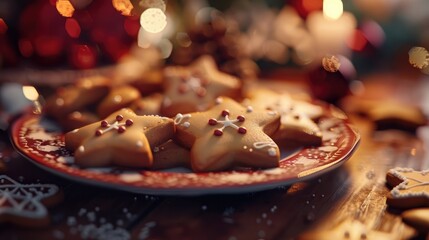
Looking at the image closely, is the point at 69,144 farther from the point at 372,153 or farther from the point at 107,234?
the point at 372,153

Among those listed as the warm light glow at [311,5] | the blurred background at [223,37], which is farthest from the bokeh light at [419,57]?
the warm light glow at [311,5]

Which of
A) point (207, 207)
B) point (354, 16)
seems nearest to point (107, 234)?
point (207, 207)

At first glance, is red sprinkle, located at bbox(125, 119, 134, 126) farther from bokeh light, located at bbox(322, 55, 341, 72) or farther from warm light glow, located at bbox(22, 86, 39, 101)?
bokeh light, located at bbox(322, 55, 341, 72)

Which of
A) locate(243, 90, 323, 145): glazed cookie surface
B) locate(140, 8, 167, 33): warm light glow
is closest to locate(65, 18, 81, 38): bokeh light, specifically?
locate(140, 8, 167, 33): warm light glow

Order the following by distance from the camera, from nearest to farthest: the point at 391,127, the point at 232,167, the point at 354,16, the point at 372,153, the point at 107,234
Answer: the point at 107,234
the point at 232,167
the point at 372,153
the point at 391,127
the point at 354,16

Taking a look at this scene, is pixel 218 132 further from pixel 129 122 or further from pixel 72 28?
pixel 72 28

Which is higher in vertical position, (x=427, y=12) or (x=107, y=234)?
(x=427, y=12)

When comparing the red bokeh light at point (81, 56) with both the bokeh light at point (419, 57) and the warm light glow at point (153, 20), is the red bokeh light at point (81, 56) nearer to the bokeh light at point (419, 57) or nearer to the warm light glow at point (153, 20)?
the warm light glow at point (153, 20)
